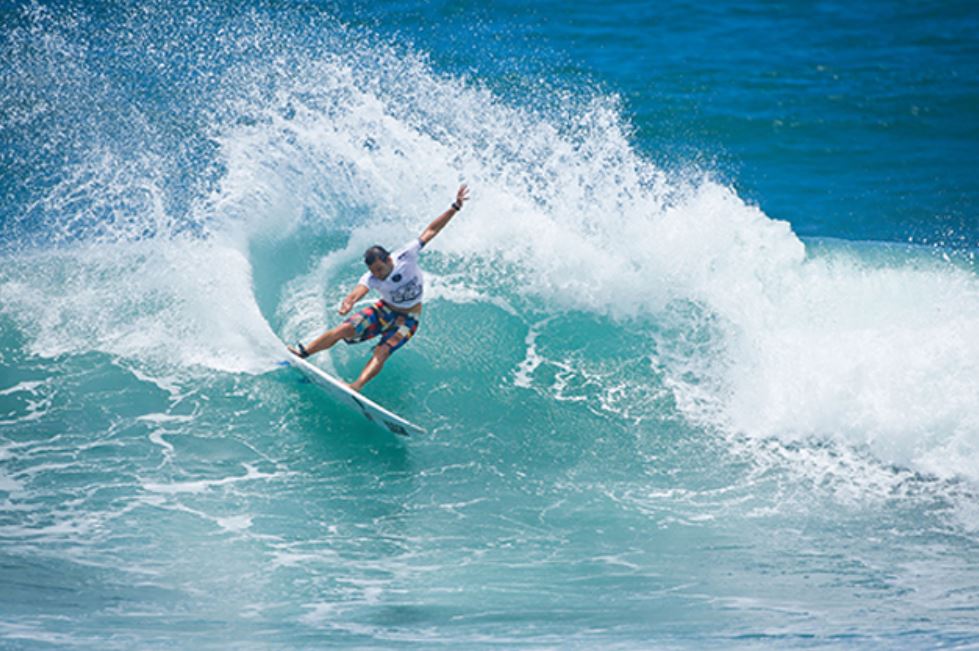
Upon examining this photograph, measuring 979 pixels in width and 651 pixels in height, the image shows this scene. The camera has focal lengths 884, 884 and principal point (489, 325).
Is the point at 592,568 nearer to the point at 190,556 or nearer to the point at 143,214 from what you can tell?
the point at 190,556

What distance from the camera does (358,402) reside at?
25.3 feet

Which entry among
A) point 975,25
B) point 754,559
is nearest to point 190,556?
point 754,559

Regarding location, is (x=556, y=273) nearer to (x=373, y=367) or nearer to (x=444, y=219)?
(x=444, y=219)

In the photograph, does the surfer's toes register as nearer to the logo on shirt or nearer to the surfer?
the surfer

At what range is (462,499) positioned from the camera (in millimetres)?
7266

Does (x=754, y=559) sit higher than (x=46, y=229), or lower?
lower

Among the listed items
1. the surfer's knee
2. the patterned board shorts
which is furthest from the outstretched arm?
the surfer's knee

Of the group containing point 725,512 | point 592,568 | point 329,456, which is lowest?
point 592,568

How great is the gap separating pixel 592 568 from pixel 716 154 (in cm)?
1028

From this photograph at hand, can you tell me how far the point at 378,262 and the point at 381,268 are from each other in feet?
0.31

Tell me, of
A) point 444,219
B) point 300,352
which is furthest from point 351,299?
point 444,219

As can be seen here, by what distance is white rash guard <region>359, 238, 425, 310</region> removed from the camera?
312 inches

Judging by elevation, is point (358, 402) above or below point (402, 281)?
below

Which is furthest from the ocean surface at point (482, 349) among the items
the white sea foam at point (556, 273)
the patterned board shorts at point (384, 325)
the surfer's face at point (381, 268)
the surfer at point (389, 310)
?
the surfer's face at point (381, 268)
